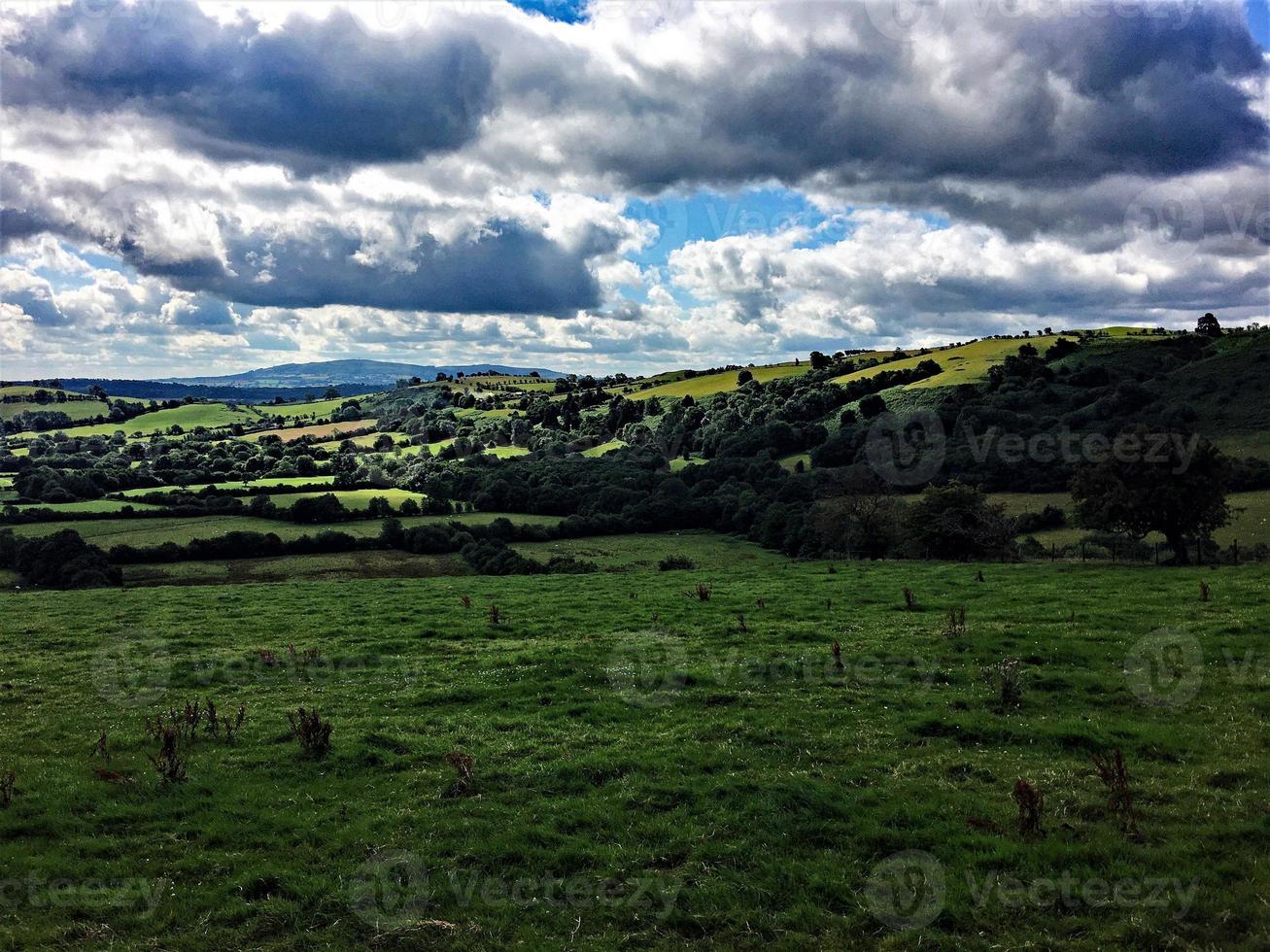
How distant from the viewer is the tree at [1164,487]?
34.7 meters

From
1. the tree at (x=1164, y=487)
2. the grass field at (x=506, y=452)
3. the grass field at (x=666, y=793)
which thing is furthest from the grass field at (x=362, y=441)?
the grass field at (x=666, y=793)

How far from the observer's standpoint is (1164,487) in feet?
114

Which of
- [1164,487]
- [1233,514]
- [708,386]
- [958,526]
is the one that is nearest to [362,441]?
[708,386]

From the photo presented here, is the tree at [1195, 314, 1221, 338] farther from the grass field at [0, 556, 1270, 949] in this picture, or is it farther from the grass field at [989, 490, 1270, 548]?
the grass field at [0, 556, 1270, 949]

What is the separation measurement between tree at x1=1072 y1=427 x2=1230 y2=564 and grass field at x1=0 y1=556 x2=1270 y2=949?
14026mm

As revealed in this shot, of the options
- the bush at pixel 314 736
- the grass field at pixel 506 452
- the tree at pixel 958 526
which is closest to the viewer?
the bush at pixel 314 736

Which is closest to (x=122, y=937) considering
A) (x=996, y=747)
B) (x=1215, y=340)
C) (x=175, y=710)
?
(x=175, y=710)

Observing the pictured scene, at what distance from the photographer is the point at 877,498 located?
58.6 metres

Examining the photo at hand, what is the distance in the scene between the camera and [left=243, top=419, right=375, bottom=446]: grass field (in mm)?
168875

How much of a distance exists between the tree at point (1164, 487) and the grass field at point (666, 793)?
14.0 m

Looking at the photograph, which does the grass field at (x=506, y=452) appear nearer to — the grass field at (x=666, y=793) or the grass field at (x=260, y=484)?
the grass field at (x=260, y=484)

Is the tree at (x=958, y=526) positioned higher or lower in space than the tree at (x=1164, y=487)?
lower

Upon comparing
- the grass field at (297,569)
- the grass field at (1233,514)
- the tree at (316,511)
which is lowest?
the grass field at (297,569)

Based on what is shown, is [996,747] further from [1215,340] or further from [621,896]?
[1215,340]
